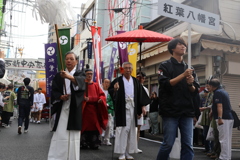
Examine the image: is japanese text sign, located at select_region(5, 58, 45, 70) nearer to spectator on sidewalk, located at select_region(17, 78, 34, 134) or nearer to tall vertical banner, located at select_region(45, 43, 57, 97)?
tall vertical banner, located at select_region(45, 43, 57, 97)

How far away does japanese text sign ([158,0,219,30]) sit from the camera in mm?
4406

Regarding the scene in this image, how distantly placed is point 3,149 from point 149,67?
10.5 metres

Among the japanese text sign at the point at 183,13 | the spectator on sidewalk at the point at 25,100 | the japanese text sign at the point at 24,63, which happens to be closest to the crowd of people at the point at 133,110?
the japanese text sign at the point at 183,13

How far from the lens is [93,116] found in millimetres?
7293

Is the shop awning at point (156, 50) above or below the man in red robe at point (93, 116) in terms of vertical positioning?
above

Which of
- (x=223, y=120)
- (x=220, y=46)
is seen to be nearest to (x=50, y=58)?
(x=220, y=46)

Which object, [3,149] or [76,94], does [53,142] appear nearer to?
[76,94]

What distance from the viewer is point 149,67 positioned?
53.6 feet

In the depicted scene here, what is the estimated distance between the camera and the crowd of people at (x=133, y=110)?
4.00 m

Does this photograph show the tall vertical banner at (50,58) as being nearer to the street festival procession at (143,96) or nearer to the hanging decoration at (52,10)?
the street festival procession at (143,96)

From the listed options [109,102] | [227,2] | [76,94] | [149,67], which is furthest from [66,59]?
[149,67]

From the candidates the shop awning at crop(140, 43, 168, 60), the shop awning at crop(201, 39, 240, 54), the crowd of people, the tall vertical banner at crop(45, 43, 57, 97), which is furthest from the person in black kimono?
the shop awning at crop(140, 43, 168, 60)

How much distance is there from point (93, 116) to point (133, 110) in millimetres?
1361

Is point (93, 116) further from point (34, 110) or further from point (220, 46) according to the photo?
point (34, 110)
